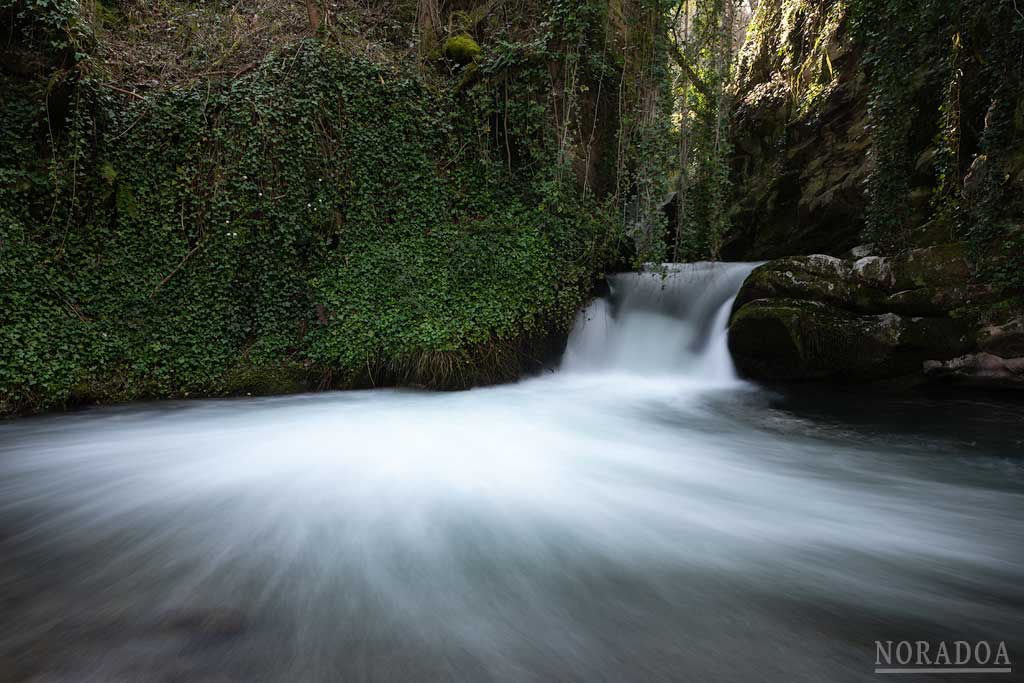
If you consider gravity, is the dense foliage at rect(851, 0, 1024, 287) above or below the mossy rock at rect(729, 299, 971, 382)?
above

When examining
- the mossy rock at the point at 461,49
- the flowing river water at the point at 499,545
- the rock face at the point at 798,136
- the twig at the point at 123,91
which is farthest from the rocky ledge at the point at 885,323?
the twig at the point at 123,91

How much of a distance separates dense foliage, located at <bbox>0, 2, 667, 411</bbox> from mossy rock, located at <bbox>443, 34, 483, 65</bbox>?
0.30m

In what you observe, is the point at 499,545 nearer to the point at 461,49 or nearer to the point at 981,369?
the point at 981,369

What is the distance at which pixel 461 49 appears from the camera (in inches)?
305

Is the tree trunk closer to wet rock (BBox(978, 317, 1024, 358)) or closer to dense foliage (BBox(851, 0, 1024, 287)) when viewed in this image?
dense foliage (BBox(851, 0, 1024, 287))

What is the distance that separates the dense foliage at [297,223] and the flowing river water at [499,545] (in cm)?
115

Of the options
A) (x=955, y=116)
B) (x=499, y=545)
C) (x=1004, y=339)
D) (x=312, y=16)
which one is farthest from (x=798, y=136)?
(x=499, y=545)

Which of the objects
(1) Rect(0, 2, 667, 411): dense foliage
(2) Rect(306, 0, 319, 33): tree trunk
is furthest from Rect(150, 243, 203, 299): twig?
(2) Rect(306, 0, 319, 33): tree trunk

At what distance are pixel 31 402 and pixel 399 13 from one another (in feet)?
27.1

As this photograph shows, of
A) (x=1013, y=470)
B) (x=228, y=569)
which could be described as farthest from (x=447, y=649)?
(x=1013, y=470)

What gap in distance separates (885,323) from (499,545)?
6.10 m

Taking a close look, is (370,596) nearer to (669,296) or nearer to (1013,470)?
(1013,470)

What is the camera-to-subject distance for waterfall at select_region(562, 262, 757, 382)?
26.0 ft

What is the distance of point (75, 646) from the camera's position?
1.61 m
